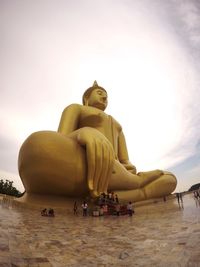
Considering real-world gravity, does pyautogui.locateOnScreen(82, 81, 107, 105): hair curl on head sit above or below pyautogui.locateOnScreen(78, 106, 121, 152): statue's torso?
above

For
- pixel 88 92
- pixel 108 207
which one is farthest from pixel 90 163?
pixel 88 92

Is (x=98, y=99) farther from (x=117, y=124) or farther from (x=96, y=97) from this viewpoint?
(x=117, y=124)

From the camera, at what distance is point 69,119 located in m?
9.93

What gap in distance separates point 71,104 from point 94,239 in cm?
749

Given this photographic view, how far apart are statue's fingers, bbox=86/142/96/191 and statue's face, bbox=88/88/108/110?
13.1 ft

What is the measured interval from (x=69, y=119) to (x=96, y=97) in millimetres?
2459

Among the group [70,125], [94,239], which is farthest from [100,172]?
[94,239]

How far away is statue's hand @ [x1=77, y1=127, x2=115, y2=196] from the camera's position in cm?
814

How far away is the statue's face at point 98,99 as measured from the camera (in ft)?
38.8

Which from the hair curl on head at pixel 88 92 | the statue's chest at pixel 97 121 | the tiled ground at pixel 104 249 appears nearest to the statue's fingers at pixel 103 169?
the statue's chest at pixel 97 121

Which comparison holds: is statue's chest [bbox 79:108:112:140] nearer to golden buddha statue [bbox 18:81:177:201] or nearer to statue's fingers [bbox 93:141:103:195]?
golden buddha statue [bbox 18:81:177:201]

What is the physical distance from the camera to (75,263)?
7.75ft

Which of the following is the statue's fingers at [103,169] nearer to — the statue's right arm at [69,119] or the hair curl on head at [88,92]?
the statue's right arm at [69,119]

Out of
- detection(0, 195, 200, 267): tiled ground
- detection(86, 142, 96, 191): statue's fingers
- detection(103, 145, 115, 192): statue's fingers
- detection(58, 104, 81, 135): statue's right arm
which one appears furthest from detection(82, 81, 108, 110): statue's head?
detection(0, 195, 200, 267): tiled ground
